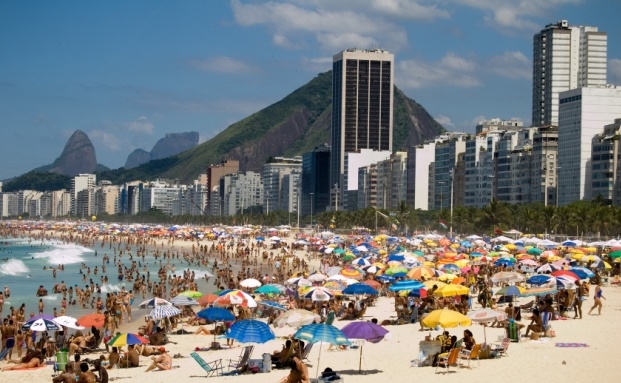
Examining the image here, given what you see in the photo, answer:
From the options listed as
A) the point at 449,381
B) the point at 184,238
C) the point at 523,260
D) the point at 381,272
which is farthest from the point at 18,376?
the point at 184,238

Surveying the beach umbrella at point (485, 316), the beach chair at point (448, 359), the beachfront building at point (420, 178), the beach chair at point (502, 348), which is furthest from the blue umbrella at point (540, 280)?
the beachfront building at point (420, 178)

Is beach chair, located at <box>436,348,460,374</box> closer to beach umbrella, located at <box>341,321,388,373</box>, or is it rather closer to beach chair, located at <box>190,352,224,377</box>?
beach umbrella, located at <box>341,321,388,373</box>

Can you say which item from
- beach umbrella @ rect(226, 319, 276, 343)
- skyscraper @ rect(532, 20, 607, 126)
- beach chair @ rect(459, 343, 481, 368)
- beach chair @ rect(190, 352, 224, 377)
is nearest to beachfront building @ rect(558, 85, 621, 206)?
skyscraper @ rect(532, 20, 607, 126)

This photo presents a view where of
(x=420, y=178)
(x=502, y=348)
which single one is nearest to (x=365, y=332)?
(x=502, y=348)

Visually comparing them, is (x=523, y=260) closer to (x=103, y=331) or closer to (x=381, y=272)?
(x=381, y=272)

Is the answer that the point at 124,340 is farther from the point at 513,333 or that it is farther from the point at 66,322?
the point at 513,333
